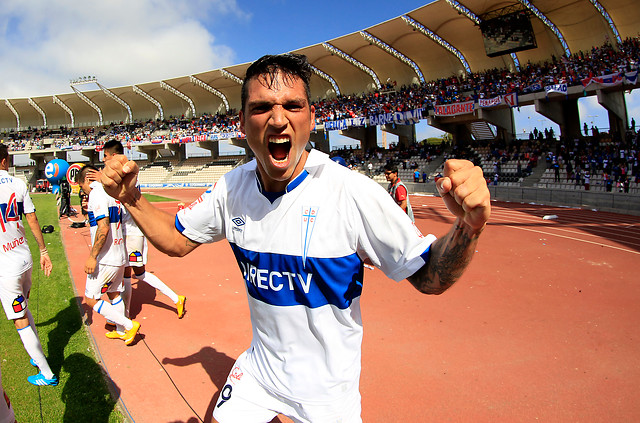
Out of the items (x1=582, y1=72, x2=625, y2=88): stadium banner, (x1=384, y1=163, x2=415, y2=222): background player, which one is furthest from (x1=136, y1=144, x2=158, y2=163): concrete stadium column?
(x1=384, y1=163, x2=415, y2=222): background player

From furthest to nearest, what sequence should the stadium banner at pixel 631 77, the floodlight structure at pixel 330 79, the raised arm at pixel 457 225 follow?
the floodlight structure at pixel 330 79 < the stadium banner at pixel 631 77 < the raised arm at pixel 457 225

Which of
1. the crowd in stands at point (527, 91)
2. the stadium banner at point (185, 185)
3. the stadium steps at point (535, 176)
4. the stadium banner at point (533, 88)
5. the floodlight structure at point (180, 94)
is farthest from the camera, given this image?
the floodlight structure at point (180, 94)

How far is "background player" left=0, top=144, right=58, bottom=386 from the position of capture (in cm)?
365

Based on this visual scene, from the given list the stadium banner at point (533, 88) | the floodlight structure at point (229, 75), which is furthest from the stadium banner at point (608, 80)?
the floodlight structure at point (229, 75)

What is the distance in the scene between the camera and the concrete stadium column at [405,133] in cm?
3494

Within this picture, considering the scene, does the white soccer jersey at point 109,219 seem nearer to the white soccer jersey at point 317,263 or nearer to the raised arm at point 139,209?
the raised arm at point 139,209

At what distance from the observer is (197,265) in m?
8.38

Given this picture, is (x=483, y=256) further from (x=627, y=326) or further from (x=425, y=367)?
(x=425, y=367)

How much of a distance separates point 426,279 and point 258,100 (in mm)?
1053

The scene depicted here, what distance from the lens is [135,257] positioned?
18.4 feet

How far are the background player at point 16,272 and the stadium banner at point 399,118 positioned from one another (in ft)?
89.8

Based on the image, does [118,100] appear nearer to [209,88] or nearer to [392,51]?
[209,88]

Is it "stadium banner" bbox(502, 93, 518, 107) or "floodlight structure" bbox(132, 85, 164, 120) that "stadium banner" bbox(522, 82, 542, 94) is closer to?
"stadium banner" bbox(502, 93, 518, 107)

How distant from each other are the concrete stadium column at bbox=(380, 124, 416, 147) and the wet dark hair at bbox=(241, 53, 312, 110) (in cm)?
3378
